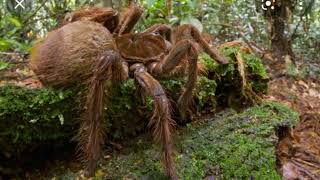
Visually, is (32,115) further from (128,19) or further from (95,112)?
(128,19)

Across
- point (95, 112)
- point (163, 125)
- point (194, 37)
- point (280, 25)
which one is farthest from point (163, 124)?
point (280, 25)

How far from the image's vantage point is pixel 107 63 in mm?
2102

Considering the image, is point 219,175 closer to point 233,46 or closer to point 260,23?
point 233,46

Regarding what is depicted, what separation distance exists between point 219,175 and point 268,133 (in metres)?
0.46

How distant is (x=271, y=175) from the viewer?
2287mm

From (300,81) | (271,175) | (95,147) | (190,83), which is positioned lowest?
(300,81)

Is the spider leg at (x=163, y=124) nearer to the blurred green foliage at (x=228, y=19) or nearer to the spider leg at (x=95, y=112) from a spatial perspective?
the spider leg at (x=95, y=112)

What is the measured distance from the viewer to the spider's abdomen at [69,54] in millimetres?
2232

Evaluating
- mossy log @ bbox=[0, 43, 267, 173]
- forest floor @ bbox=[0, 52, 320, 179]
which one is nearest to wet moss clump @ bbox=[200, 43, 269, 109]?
mossy log @ bbox=[0, 43, 267, 173]

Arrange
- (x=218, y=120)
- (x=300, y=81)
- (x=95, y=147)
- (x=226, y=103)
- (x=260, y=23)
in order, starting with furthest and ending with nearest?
(x=260, y=23)
(x=300, y=81)
(x=226, y=103)
(x=218, y=120)
(x=95, y=147)

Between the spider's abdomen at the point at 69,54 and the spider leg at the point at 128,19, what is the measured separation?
0.43m

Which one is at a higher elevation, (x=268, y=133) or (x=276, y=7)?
(x=276, y=7)

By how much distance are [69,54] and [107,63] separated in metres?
0.27

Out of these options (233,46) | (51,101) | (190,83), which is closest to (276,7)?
(233,46)
